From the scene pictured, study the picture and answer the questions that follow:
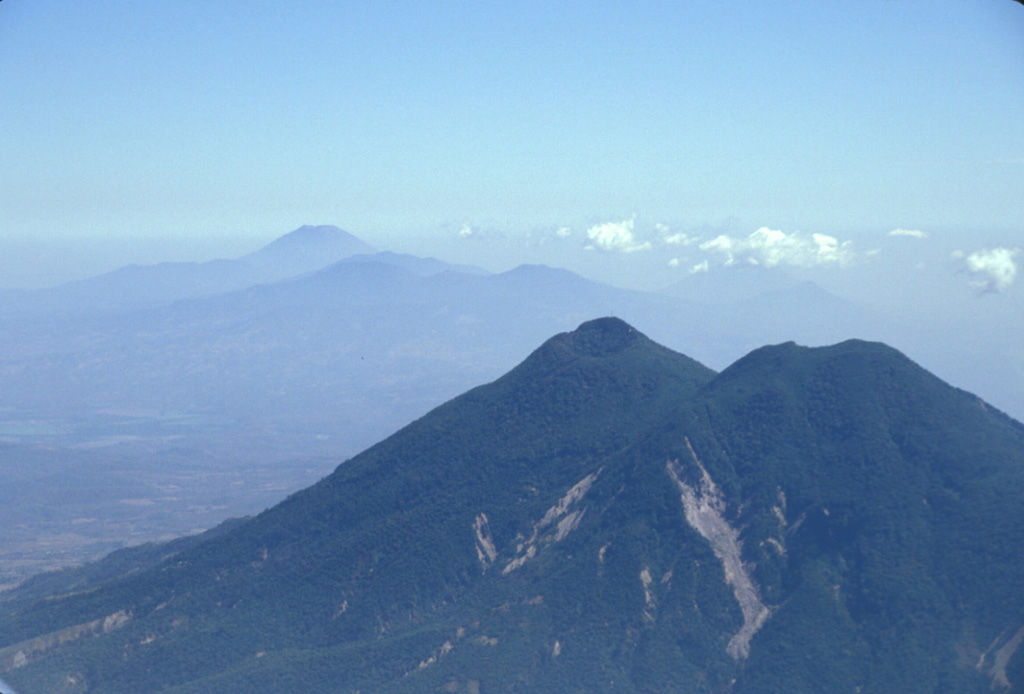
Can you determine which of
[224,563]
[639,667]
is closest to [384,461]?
[224,563]

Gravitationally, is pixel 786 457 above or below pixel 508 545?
above

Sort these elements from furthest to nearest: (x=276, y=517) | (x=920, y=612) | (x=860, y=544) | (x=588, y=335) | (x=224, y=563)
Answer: (x=588, y=335) < (x=276, y=517) < (x=224, y=563) < (x=860, y=544) < (x=920, y=612)

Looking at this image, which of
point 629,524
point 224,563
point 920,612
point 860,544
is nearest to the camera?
point 920,612

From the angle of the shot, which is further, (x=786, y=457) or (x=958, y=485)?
(x=786, y=457)

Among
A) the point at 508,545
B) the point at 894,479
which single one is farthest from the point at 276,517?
the point at 894,479

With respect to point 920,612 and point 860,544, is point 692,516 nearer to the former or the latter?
point 860,544

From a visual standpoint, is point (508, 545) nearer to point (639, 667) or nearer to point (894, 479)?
point (639, 667)

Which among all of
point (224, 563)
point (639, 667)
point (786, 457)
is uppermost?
point (786, 457)
